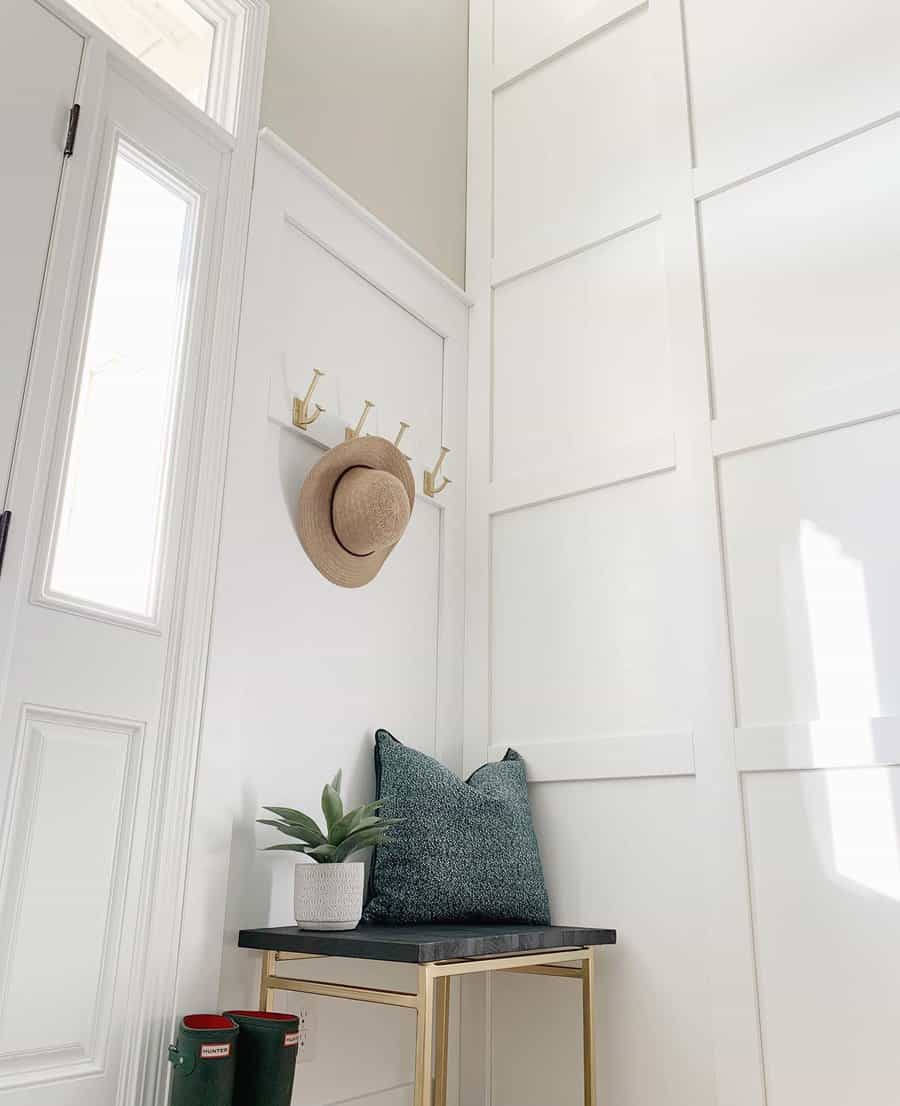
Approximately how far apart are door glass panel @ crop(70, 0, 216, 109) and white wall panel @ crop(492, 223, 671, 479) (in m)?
1.06

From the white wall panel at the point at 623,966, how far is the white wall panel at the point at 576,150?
5.18ft

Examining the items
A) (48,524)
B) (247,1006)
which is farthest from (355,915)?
(48,524)

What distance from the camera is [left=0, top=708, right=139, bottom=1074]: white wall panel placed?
1.49 meters

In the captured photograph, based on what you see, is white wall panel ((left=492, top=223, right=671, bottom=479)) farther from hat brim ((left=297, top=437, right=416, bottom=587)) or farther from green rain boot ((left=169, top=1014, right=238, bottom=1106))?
green rain boot ((left=169, top=1014, right=238, bottom=1106))

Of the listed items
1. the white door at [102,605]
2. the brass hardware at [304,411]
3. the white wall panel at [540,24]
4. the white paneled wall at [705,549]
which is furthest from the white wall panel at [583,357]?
the white door at [102,605]

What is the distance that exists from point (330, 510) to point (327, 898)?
855 mm

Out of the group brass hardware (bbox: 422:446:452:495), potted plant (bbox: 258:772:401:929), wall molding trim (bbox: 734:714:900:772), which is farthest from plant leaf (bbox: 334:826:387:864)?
brass hardware (bbox: 422:446:452:495)

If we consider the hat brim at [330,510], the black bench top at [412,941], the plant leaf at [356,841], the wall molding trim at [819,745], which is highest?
the hat brim at [330,510]

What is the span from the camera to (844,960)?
1830 mm

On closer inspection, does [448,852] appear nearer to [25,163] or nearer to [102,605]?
[102,605]

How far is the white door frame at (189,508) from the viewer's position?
161 centimetres

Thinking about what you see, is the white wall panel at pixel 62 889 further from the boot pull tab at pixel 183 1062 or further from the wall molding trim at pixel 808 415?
the wall molding trim at pixel 808 415

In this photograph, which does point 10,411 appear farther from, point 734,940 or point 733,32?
point 733,32

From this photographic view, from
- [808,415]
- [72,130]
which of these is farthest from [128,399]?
[808,415]
